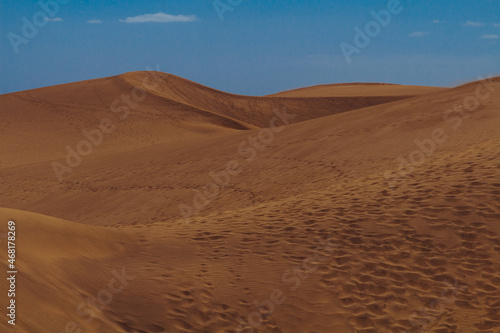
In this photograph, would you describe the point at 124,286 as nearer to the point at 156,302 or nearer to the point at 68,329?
the point at 156,302

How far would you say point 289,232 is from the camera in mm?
10258

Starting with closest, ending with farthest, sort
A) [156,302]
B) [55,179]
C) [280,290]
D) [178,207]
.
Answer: [156,302], [280,290], [178,207], [55,179]

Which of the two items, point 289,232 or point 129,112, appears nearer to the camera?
point 289,232

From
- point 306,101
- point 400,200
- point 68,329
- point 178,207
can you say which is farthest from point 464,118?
point 306,101

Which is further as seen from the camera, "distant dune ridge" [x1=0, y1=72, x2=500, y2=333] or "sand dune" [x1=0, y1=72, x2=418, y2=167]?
"sand dune" [x1=0, y1=72, x2=418, y2=167]

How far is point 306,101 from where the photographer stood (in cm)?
4597

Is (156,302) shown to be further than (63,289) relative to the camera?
Yes

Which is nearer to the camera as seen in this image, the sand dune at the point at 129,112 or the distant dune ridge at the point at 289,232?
the distant dune ridge at the point at 289,232

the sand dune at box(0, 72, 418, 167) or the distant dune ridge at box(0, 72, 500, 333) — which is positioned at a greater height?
the sand dune at box(0, 72, 418, 167)

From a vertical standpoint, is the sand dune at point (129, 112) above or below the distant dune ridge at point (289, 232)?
above

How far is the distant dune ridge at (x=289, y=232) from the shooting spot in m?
7.39

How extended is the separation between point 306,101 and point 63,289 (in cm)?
4040

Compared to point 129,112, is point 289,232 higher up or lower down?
lower down

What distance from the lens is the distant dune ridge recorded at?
7.39 meters
